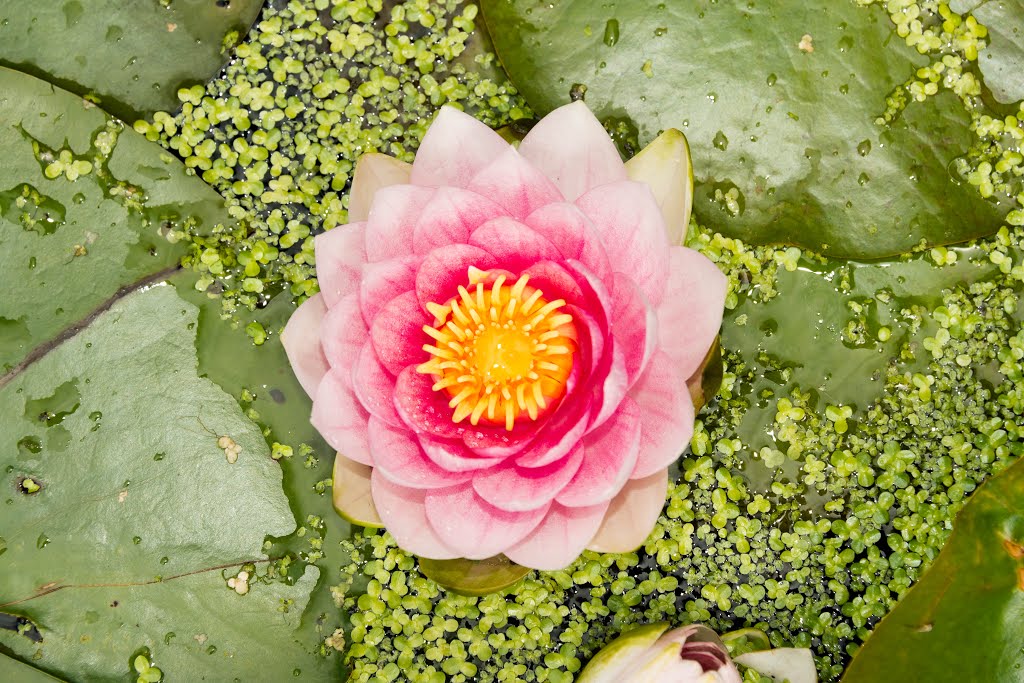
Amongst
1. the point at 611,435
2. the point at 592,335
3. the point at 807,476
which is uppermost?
the point at 592,335

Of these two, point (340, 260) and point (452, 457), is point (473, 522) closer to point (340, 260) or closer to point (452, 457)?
point (452, 457)

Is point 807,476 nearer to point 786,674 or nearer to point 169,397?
point 786,674

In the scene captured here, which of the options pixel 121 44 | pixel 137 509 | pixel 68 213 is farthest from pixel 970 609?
pixel 121 44

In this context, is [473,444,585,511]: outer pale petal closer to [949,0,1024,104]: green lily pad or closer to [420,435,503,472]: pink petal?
[420,435,503,472]: pink petal

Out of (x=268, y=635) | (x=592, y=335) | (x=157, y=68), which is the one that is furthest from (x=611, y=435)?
(x=157, y=68)

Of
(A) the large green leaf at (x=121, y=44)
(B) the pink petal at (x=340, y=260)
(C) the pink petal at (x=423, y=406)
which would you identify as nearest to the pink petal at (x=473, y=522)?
→ (C) the pink petal at (x=423, y=406)

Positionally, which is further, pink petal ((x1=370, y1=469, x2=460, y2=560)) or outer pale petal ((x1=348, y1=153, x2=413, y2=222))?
outer pale petal ((x1=348, y1=153, x2=413, y2=222))

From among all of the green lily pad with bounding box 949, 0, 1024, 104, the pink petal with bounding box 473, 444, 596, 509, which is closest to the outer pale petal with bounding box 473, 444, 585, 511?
the pink petal with bounding box 473, 444, 596, 509
